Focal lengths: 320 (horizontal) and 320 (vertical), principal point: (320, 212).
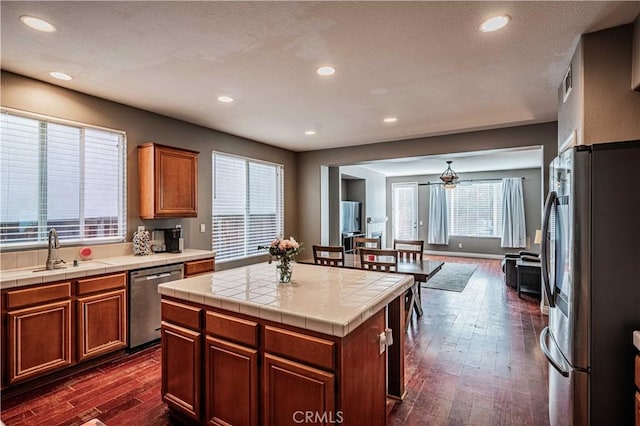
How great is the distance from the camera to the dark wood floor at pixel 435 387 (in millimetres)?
2225

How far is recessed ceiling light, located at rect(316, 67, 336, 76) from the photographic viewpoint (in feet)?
8.93

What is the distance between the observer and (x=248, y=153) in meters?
5.41

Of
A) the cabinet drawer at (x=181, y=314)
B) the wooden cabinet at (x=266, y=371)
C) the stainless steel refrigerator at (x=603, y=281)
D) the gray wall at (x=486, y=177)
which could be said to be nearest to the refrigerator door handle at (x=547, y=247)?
the stainless steel refrigerator at (x=603, y=281)

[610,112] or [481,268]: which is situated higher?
[610,112]

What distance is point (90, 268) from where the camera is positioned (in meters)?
2.85

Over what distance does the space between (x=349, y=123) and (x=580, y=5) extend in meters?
2.76

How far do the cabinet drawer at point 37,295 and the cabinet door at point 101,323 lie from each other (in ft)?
0.49

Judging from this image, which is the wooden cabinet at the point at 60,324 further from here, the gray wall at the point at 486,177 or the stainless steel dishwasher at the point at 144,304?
the gray wall at the point at 486,177

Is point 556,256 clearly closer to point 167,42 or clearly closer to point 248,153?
point 167,42

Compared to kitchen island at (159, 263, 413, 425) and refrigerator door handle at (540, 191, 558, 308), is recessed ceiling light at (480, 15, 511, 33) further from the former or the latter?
kitchen island at (159, 263, 413, 425)

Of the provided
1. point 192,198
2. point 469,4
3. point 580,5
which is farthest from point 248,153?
point 580,5

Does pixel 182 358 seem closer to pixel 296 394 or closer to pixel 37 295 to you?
pixel 296 394

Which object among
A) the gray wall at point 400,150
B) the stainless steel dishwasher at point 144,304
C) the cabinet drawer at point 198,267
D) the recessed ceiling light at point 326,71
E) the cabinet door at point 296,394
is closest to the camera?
the cabinet door at point 296,394

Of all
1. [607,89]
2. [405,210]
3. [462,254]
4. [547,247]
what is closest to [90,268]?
[547,247]
